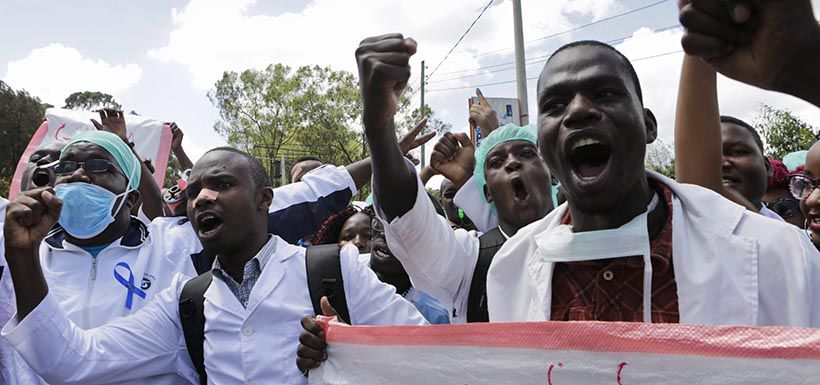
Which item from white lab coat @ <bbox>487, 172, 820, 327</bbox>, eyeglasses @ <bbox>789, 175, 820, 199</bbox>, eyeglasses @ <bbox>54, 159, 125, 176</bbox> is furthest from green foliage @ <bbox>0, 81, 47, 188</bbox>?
white lab coat @ <bbox>487, 172, 820, 327</bbox>

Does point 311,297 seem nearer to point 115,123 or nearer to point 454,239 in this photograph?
point 454,239

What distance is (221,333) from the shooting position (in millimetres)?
2412

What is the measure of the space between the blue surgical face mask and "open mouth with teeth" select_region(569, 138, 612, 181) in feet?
7.62

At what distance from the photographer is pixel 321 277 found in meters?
2.48

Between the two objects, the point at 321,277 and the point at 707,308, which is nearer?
the point at 707,308

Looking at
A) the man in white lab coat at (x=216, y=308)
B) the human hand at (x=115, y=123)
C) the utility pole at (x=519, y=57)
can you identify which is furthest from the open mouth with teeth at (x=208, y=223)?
the utility pole at (x=519, y=57)

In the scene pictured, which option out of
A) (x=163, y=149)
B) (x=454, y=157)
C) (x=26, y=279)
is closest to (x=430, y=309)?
(x=454, y=157)

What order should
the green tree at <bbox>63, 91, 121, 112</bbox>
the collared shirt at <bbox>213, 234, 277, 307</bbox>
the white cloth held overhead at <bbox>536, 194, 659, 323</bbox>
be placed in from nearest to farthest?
the white cloth held overhead at <bbox>536, 194, 659, 323</bbox>
the collared shirt at <bbox>213, 234, 277, 307</bbox>
the green tree at <bbox>63, 91, 121, 112</bbox>

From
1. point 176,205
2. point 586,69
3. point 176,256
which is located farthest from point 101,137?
point 586,69

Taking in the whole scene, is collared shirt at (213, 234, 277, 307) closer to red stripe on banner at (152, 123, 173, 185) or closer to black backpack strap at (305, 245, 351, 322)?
black backpack strap at (305, 245, 351, 322)

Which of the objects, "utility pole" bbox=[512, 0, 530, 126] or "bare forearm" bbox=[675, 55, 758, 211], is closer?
"bare forearm" bbox=[675, 55, 758, 211]

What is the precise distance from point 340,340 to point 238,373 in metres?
0.54

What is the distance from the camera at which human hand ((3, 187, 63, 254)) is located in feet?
6.74

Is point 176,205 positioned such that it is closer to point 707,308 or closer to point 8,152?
point 707,308
